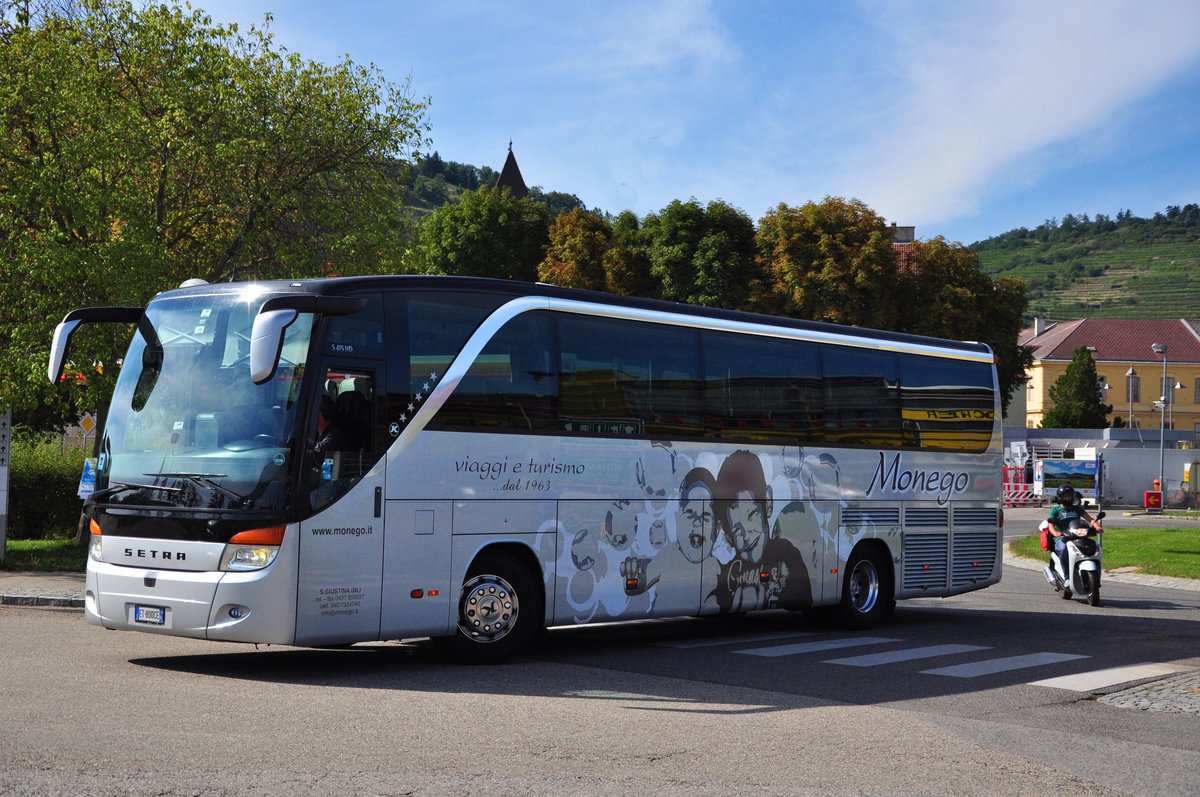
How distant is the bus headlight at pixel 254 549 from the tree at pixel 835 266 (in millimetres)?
38100

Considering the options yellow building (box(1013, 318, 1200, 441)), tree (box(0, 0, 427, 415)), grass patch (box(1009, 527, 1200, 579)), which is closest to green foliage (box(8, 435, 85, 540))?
tree (box(0, 0, 427, 415))

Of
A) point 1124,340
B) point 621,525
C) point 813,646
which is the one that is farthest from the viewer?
point 1124,340

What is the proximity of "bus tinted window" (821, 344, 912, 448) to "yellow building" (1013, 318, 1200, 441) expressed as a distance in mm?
89571

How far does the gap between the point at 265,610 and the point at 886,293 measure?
40.0 meters

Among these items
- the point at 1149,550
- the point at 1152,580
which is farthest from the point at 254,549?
the point at 1149,550

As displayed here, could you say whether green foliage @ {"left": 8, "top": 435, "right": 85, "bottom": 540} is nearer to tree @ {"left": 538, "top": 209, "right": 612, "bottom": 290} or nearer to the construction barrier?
tree @ {"left": 538, "top": 209, "right": 612, "bottom": 290}

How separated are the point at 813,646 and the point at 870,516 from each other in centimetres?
257

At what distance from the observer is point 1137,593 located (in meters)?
21.7

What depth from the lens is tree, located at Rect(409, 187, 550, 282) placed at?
55531 millimetres

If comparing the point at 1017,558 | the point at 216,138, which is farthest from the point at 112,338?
the point at 1017,558

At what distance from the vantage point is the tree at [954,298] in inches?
1871

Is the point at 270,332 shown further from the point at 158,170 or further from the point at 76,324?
the point at 158,170

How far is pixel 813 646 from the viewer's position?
13.6 m

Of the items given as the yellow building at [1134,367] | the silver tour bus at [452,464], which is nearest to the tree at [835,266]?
the silver tour bus at [452,464]
